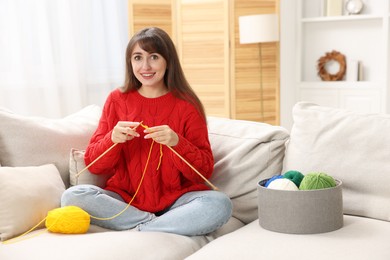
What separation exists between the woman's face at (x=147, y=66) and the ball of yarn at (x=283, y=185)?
0.60 m

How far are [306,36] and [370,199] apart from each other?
334cm

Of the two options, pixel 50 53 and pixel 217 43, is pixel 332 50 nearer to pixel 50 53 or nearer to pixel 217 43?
pixel 217 43

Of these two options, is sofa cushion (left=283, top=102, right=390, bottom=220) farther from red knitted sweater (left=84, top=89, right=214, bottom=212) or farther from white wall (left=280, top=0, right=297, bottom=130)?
white wall (left=280, top=0, right=297, bottom=130)

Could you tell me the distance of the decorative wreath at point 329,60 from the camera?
4828mm

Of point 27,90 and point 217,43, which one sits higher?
point 217,43

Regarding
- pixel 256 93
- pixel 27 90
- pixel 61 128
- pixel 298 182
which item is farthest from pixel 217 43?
pixel 298 182

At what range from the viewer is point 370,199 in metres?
1.88

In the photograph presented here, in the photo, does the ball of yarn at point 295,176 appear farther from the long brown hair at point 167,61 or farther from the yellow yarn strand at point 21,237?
the yellow yarn strand at point 21,237

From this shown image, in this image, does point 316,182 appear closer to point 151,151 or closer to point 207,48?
point 151,151

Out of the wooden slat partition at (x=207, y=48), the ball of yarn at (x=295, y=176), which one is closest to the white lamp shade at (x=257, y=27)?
the wooden slat partition at (x=207, y=48)

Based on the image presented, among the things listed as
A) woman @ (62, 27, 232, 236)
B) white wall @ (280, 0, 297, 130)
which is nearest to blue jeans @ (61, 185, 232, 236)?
woman @ (62, 27, 232, 236)

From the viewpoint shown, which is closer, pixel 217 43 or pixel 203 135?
pixel 203 135

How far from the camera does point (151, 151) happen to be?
2061 mm

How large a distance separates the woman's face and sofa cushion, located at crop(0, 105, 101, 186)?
34 cm
